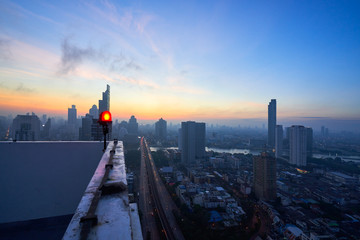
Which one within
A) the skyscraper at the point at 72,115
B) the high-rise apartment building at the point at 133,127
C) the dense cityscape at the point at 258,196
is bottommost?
the dense cityscape at the point at 258,196

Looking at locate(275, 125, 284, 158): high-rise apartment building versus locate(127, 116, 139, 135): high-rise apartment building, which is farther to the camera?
locate(127, 116, 139, 135): high-rise apartment building

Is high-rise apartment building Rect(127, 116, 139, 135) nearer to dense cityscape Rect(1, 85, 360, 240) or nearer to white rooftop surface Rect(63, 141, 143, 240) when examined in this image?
dense cityscape Rect(1, 85, 360, 240)

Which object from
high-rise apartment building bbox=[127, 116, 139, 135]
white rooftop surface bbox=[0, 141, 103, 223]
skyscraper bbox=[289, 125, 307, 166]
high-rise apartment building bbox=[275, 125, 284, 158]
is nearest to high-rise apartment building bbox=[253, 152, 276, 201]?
white rooftop surface bbox=[0, 141, 103, 223]

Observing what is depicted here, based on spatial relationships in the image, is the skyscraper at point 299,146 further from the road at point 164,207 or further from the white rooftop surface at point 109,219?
the white rooftop surface at point 109,219

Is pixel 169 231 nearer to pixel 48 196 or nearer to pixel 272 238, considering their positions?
pixel 272 238

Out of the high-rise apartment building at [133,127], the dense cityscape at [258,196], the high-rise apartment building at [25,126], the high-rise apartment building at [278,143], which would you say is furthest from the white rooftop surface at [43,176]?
the high-rise apartment building at [133,127]

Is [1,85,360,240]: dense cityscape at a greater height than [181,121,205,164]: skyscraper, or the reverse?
[181,121,205,164]: skyscraper
